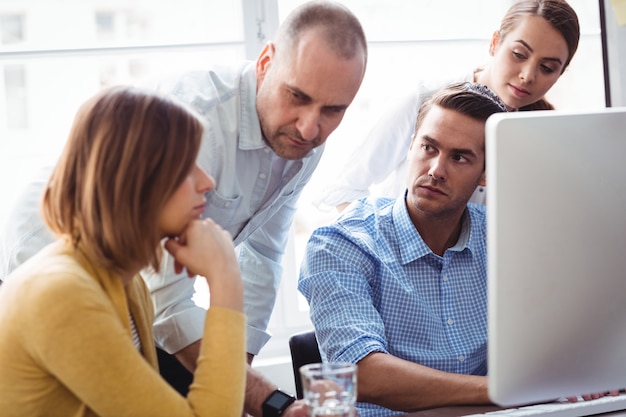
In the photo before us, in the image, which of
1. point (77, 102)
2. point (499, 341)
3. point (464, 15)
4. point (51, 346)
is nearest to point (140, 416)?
point (51, 346)

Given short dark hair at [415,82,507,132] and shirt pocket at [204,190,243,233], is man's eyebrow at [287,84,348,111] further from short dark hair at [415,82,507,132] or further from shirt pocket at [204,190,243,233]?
short dark hair at [415,82,507,132]

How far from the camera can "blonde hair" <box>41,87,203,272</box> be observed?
1169mm

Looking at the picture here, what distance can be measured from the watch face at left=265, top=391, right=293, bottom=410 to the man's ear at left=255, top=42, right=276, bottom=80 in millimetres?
631

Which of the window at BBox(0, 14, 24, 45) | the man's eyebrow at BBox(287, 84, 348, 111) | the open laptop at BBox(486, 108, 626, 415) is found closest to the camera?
the open laptop at BBox(486, 108, 626, 415)

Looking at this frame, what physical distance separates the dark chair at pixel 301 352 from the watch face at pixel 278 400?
0.37 metres

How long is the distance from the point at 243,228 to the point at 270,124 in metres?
0.26

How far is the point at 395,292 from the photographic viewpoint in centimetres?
180

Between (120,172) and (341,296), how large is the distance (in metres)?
0.67

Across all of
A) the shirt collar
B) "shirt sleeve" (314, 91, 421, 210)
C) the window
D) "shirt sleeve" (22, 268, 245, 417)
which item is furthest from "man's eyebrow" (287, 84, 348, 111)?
the window

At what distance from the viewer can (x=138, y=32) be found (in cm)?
270

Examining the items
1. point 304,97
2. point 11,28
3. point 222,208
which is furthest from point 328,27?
point 11,28

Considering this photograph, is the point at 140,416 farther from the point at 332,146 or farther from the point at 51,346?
the point at 332,146

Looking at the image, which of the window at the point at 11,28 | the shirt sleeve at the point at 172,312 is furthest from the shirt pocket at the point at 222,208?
the window at the point at 11,28

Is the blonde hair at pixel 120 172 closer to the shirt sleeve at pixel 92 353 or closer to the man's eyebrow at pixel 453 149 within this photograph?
the shirt sleeve at pixel 92 353
